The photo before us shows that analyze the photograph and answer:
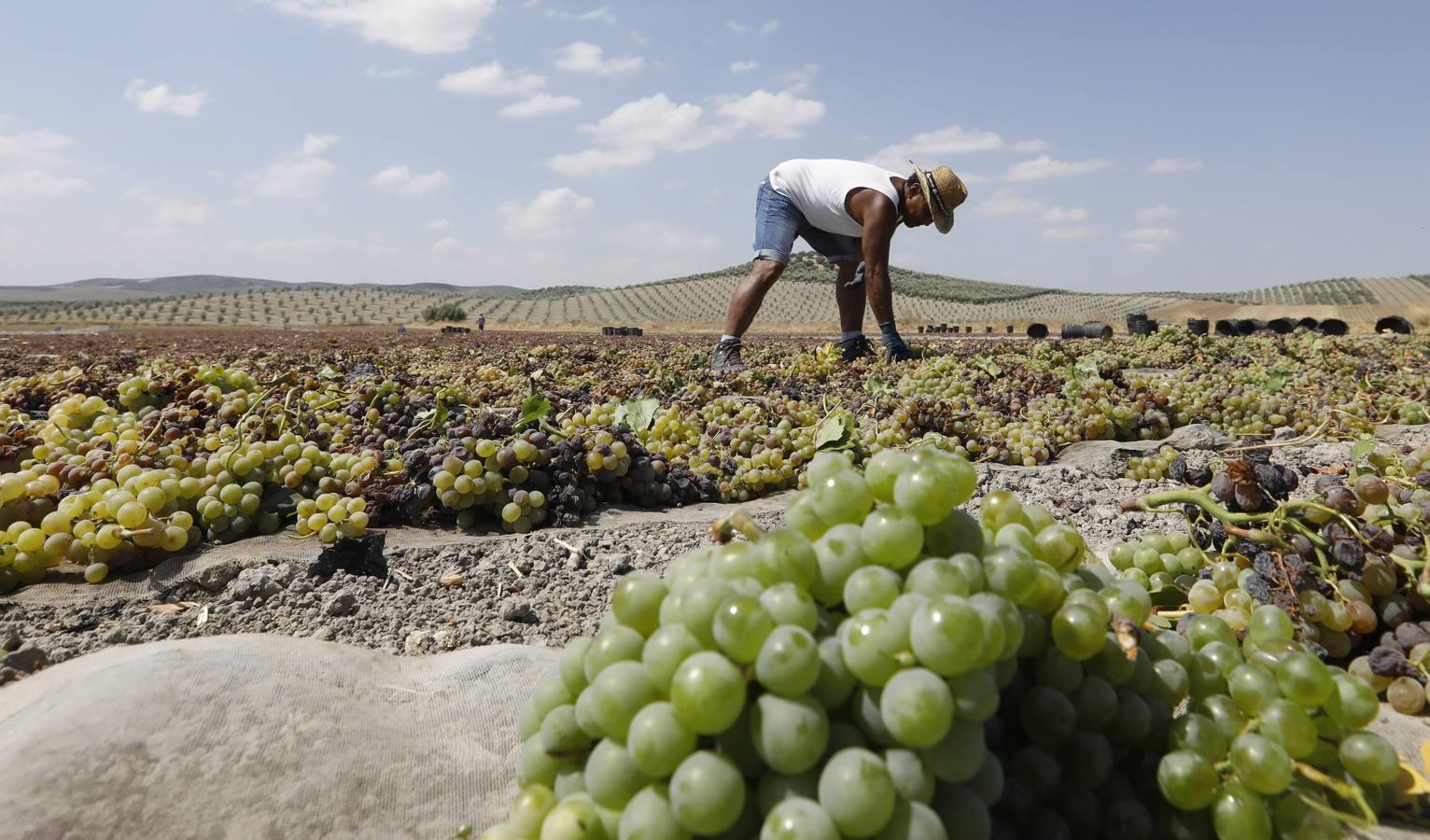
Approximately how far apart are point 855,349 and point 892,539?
20.9 ft

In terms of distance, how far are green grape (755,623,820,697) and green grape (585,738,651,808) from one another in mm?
177

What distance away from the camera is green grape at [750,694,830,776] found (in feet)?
2.64

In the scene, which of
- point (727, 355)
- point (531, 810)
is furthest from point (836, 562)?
point (727, 355)

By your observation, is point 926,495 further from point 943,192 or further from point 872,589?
point 943,192

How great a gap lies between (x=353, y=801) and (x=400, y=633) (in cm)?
91

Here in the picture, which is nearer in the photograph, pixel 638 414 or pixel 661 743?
pixel 661 743

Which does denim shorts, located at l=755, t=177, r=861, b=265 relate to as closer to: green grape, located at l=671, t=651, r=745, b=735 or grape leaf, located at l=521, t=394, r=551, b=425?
grape leaf, located at l=521, t=394, r=551, b=425

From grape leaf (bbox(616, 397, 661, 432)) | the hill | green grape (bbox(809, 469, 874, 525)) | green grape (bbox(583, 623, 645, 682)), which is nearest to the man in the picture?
grape leaf (bbox(616, 397, 661, 432))

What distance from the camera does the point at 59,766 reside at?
1091 millimetres

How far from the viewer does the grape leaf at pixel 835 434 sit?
3348mm

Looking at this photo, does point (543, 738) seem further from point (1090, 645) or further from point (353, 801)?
point (1090, 645)

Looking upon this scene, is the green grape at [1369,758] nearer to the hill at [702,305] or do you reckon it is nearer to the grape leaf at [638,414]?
the grape leaf at [638,414]

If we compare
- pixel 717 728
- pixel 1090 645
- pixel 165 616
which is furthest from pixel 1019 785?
pixel 165 616

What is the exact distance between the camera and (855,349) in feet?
23.5
